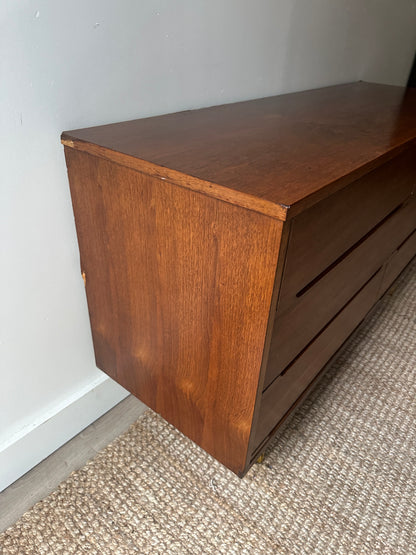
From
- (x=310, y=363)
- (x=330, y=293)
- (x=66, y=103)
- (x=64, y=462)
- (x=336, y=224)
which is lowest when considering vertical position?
(x=64, y=462)

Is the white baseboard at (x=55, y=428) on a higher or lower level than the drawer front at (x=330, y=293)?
lower

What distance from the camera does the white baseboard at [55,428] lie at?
903 mm

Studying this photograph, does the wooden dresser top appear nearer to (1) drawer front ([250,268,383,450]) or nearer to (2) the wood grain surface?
(2) the wood grain surface

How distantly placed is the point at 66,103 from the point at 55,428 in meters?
0.71

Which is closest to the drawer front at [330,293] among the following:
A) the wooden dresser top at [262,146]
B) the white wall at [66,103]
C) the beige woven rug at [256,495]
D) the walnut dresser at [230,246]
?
the walnut dresser at [230,246]

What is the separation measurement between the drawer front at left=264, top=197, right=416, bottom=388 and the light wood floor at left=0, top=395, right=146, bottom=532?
509 mm

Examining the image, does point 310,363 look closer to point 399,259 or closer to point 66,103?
point 399,259

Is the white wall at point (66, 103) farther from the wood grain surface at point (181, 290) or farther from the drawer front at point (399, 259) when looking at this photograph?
the drawer front at point (399, 259)

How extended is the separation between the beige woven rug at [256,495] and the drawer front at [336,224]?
0.50 meters

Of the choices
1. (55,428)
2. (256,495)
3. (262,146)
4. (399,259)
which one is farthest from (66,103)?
(399,259)

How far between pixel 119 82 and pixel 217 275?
45 cm

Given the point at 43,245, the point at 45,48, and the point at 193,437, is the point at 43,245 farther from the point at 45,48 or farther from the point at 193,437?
the point at 193,437

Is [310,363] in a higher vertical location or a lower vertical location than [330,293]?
lower

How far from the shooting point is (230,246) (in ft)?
1.97
